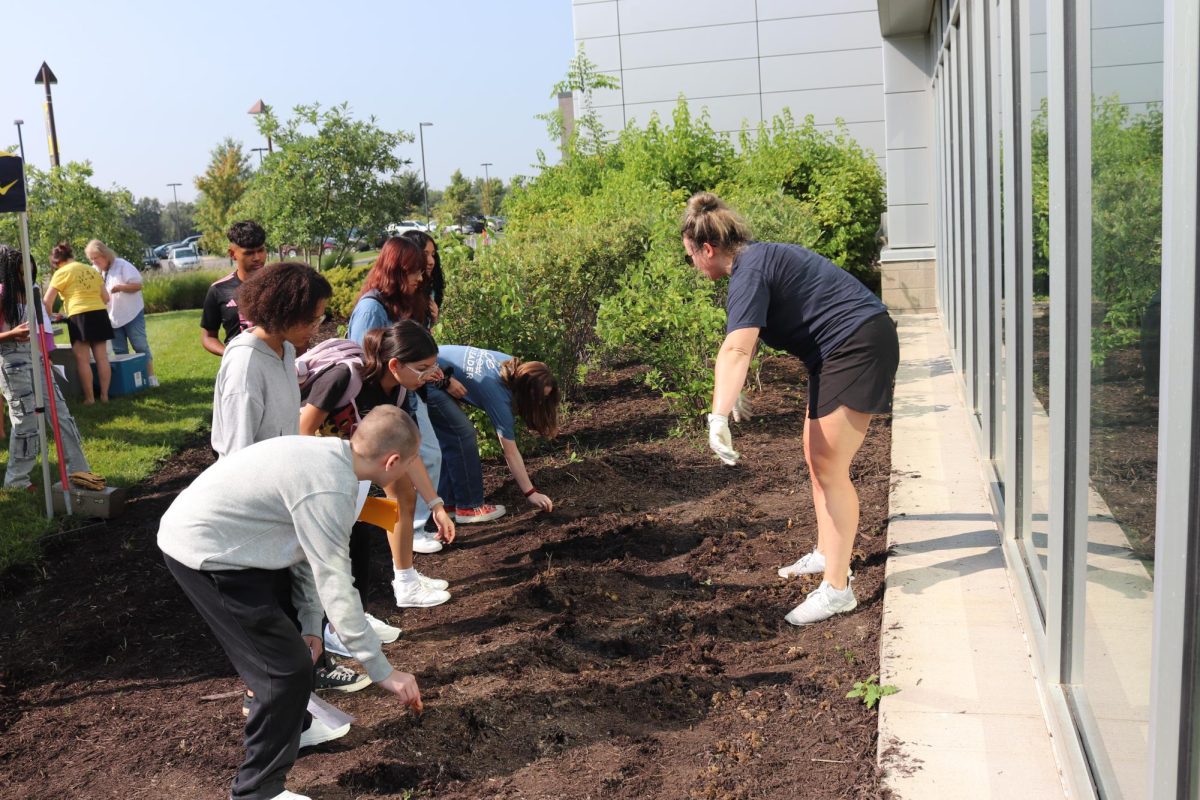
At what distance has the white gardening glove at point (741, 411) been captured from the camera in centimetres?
788

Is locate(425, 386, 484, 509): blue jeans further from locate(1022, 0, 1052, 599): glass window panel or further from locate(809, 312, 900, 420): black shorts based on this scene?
locate(1022, 0, 1052, 599): glass window panel

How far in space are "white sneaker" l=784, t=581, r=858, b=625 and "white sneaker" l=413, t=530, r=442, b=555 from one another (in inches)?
86.4

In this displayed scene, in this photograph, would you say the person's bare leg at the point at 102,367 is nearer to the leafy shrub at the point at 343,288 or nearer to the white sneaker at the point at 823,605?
the leafy shrub at the point at 343,288

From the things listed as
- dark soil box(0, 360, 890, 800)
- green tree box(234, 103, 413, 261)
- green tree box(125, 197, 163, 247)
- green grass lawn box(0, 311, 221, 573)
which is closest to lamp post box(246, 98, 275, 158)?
green tree box(234, 103, 413, 261)

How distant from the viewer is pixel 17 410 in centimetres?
752

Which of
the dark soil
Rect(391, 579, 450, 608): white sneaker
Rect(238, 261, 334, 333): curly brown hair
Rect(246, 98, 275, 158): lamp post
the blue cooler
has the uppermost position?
Rect(246, 98, 275, 158): lamp post

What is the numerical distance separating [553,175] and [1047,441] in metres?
12.6

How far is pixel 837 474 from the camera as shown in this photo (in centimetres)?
436

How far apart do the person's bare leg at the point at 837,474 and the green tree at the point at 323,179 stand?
16.3 m

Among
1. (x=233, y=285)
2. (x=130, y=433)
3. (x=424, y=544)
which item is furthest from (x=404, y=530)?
(x=130, y=433)

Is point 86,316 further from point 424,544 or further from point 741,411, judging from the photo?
point 741,411

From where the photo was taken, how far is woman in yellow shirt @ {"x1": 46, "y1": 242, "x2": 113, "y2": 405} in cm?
1098

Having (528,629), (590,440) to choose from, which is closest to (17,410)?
(590,440)

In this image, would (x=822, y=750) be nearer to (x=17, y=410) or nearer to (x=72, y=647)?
(x=72, y=647)
